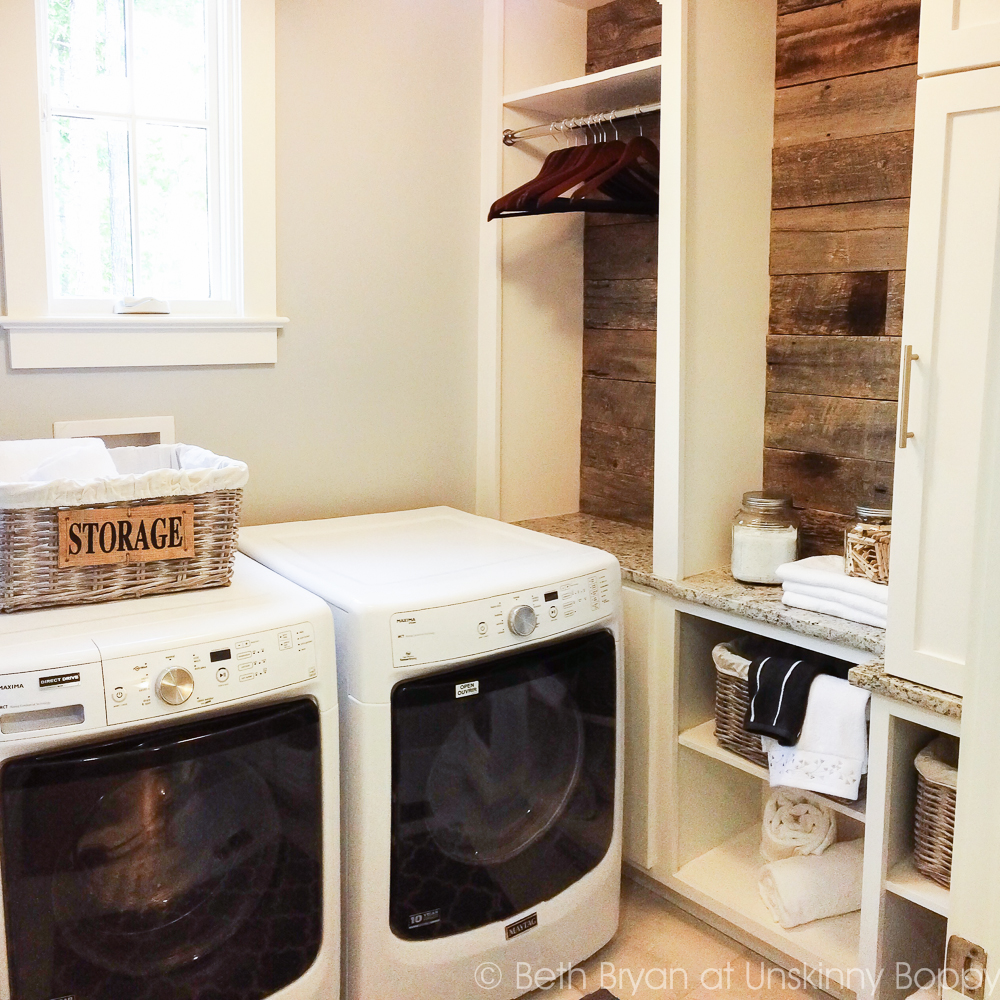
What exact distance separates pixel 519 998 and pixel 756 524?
1.07 m

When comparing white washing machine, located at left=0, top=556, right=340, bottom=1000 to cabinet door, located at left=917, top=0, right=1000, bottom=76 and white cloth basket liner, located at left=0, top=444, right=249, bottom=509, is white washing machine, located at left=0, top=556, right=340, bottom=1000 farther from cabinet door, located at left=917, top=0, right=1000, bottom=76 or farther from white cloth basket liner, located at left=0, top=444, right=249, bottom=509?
cabinet door, located at left=917, top=0, right=1000, bottom=76

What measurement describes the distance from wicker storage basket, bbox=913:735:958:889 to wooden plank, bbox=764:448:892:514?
0.60m

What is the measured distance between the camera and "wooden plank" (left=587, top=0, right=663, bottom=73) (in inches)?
98.5

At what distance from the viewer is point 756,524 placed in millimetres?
2121

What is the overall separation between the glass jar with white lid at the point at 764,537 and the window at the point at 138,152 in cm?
122

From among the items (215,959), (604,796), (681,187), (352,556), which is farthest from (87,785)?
(681,187)

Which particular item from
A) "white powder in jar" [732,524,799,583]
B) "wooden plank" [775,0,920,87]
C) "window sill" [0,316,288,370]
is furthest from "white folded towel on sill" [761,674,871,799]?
"window sill" [0,316,288,370]

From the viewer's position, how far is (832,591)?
6.34ft

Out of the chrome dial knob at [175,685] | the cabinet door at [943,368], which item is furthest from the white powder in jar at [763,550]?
the chrome dial knob at [175,685]

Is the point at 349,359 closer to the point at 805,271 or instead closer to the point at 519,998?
the point at 805,271

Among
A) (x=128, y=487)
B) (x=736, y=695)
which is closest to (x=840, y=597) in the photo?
(x=736, y=695)

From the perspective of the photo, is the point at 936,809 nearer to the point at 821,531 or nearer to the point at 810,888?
the point at 810,888

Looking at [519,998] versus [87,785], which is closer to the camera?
[87,785]

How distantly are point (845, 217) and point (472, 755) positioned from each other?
1.38 meters
